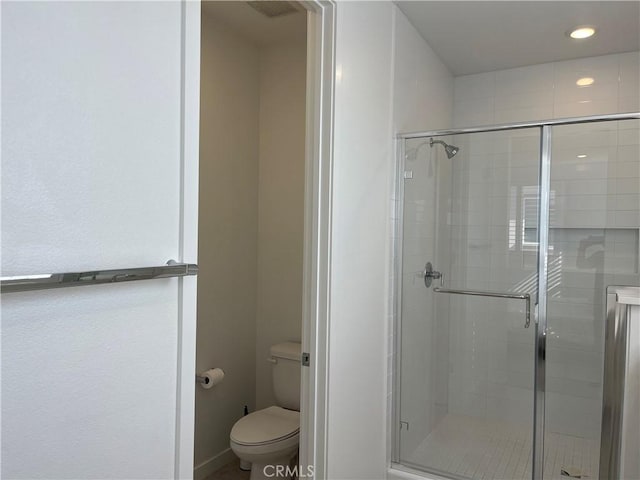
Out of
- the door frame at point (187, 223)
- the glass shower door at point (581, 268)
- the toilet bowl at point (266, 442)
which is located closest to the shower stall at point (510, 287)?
the glass shower door at point (581, 268)

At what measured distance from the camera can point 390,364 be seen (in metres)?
2.51

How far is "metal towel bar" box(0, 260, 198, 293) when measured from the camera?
0.83 m

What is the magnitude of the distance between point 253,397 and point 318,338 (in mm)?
1462

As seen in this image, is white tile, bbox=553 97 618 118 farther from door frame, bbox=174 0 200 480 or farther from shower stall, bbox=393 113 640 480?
door frame, bbox=174 0 200 480

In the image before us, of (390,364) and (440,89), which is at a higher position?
(440,89)

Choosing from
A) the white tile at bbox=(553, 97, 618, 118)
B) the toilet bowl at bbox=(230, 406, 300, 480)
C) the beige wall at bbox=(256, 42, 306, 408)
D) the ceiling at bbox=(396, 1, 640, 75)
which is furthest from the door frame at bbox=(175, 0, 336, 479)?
the white tile at bbox=(553, 97, 618, 118)

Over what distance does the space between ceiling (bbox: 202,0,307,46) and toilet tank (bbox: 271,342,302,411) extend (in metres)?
1.86

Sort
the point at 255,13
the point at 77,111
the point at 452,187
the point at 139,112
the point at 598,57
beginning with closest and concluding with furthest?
the point at 77,111, the point at 139,112, the point at 452,187, the point at 255,13, the point at 598,57

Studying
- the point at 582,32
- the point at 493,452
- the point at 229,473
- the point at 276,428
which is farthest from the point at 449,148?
the point at 229,473

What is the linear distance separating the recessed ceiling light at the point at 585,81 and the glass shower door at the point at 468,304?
124cm

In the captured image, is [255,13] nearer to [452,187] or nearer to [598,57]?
[452,187]

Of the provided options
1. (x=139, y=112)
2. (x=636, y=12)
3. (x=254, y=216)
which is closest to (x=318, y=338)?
(x=139, y=112)

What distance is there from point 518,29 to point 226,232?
1.96 meters

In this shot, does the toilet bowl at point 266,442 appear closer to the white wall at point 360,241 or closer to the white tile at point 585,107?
the white wall at point 360,241
